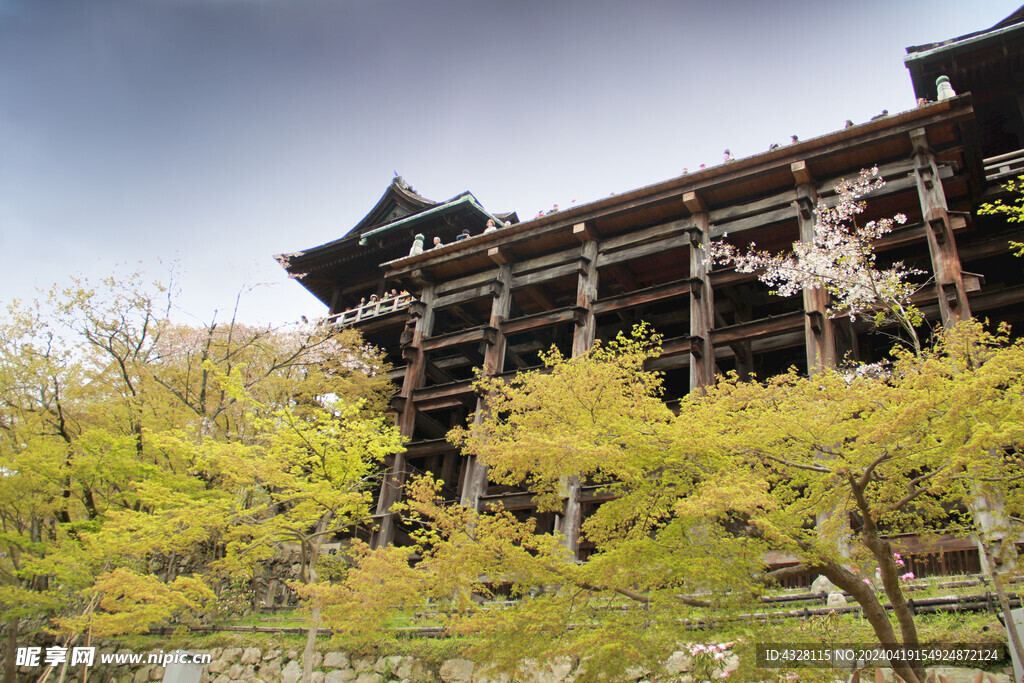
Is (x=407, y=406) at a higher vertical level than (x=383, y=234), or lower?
lower

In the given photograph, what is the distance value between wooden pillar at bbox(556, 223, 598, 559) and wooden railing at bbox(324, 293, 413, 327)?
26.5ft

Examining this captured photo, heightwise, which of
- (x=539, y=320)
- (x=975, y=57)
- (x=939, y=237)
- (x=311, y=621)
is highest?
(x=975, y=57)

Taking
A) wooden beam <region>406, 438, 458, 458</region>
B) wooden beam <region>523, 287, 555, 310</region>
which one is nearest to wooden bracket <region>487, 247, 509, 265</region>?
wooden beam <region>523, 287, 555, 310</region>

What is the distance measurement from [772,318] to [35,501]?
712 inches

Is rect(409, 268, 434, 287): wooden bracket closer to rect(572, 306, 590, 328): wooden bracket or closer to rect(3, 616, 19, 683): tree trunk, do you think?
rect(572, 306, 590, 328): wooden bracket

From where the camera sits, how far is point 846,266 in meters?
13.7

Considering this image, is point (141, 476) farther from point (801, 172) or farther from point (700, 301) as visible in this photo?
point (801, 172)

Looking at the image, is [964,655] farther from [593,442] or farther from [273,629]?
[273,629]

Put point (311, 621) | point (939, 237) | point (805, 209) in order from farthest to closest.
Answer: point (805, 209) < point (939, 237) < point (311, 621)

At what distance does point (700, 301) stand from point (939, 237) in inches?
214

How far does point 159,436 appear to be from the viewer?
580 inches

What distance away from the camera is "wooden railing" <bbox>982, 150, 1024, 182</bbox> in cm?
1745

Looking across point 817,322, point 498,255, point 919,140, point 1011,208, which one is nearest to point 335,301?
point 498,255

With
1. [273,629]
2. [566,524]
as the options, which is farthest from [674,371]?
[273,629]
